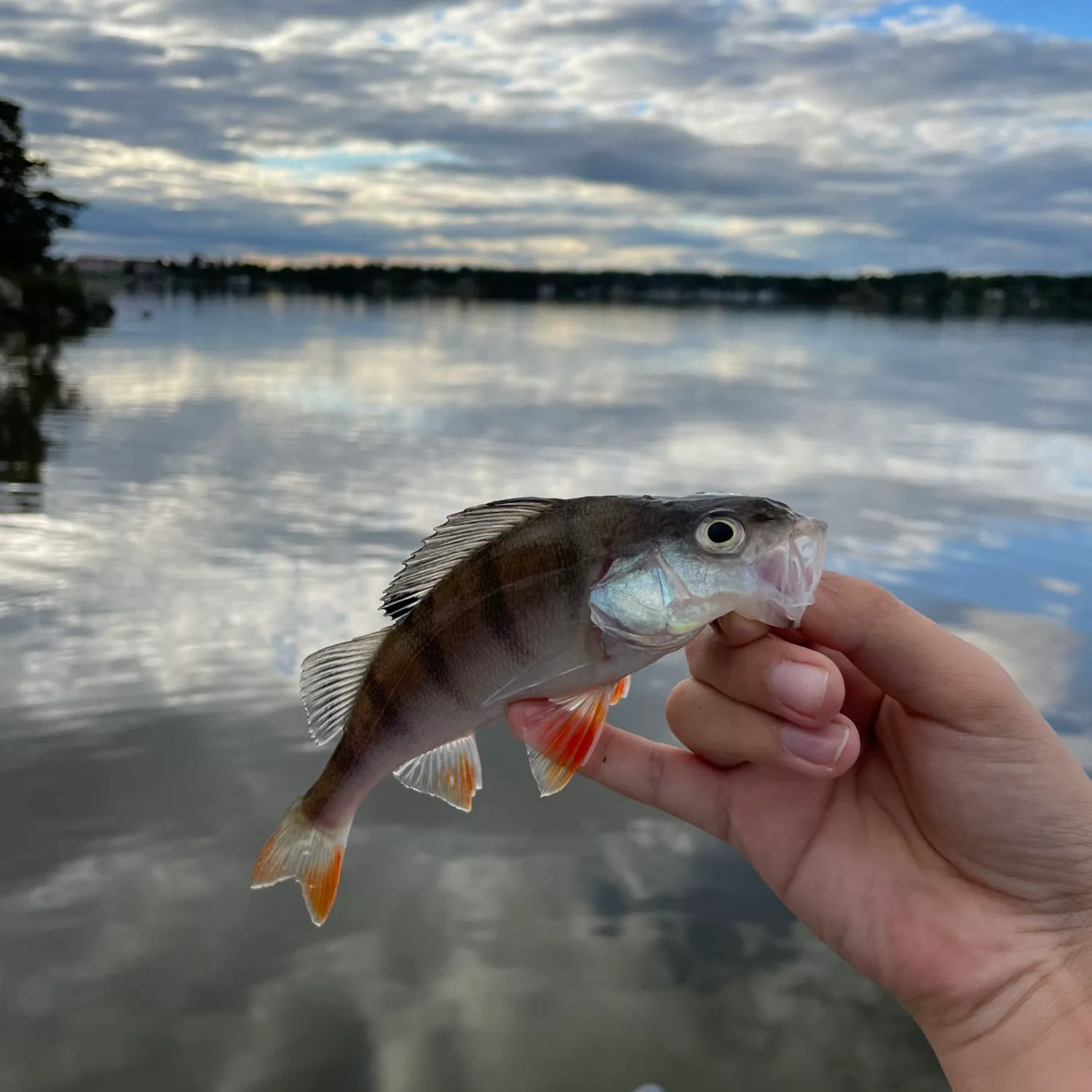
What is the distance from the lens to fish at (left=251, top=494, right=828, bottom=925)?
2664 mm

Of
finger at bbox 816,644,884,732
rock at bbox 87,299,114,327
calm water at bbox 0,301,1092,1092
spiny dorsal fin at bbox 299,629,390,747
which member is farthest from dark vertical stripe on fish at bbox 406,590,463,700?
rock at bbox 87,299,114,327

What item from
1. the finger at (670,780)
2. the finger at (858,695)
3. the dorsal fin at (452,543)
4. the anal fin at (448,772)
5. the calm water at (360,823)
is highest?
the dorsal fin at (452,543)

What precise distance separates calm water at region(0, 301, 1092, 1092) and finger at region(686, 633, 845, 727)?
2825mm

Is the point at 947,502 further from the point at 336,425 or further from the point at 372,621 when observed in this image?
the point at 336,425

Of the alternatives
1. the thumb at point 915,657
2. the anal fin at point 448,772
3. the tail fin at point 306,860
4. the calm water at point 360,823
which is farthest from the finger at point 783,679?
the calm water at point 360,823

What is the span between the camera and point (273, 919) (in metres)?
5.45

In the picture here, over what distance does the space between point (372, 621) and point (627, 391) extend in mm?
22580

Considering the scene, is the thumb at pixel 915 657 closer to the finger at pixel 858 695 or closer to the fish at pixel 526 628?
the fish at pixel 526 628

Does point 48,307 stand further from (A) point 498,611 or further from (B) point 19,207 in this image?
(A) point 498,611

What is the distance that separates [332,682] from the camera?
312 centimetres

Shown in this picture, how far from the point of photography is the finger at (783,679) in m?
2.72

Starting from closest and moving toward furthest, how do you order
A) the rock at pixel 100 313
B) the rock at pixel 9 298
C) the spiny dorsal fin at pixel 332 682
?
the spiny dorsal fin at pixel 332 682, the rock at pixel 9 298, the rock at pixel 100 313

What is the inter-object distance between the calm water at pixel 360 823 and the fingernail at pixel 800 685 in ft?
9.65

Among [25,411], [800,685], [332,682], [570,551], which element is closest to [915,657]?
[800,685]
